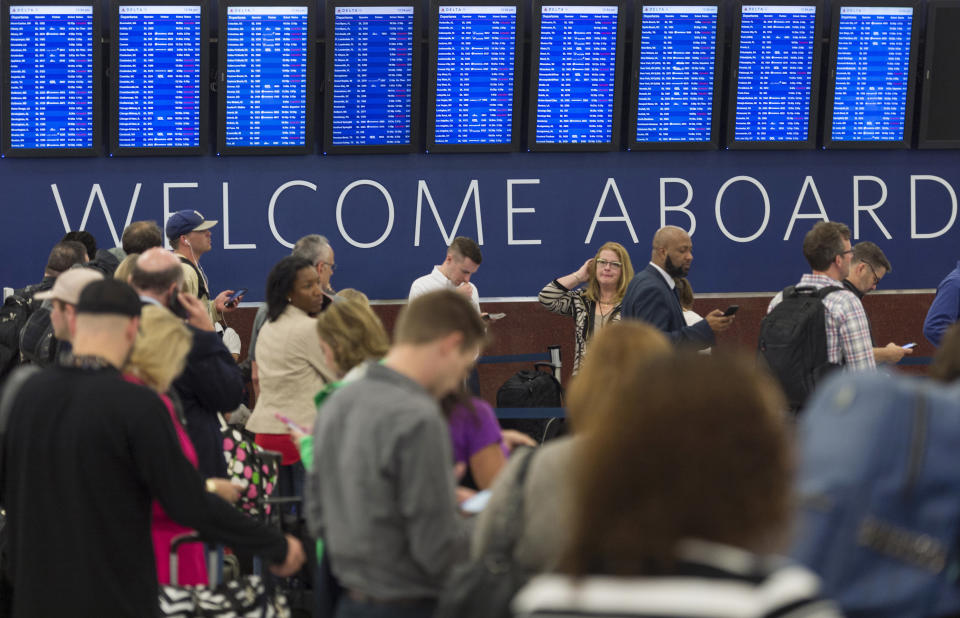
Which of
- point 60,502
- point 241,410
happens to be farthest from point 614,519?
point 241,410

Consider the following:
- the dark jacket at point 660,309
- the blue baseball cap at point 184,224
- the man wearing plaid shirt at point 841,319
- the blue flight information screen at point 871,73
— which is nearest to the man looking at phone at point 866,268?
the man wearing plaid shirt at point 841,319

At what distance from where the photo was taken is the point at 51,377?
3.06m

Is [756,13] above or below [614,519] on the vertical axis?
above

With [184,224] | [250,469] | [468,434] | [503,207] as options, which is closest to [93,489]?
[468,434]

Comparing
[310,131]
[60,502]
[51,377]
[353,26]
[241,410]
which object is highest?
[353,26]

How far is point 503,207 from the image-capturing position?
783cm

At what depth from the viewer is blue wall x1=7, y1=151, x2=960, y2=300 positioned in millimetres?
7531

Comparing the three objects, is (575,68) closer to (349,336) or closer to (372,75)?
(372,75)

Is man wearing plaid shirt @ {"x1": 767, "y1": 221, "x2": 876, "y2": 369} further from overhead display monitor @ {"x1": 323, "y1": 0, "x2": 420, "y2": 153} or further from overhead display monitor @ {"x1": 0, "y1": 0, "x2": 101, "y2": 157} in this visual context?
overhead display monitor @ {"x1": 0, "y1": 0, "x2": 101, "y2": 157}

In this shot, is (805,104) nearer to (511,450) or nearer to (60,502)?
(511,450)

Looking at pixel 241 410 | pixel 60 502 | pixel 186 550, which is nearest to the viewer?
pixel 60 502

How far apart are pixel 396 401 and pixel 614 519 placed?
1.23 meters

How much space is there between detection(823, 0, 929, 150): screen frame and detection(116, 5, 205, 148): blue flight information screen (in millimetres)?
4236

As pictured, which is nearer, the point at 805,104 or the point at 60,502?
the point at 60,502
